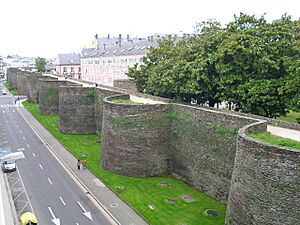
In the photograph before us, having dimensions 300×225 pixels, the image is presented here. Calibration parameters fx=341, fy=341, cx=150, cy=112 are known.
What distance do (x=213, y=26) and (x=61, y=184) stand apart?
1036 inches

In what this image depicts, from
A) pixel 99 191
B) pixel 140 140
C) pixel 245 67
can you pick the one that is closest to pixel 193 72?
pixel 245 67

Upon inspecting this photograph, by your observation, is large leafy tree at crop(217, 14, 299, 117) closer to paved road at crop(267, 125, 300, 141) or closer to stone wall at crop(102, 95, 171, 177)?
paved road at crop(267, 125, 300, 141)

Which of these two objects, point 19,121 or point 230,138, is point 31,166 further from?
point 19,121

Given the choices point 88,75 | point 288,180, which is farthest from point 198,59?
point 88,75

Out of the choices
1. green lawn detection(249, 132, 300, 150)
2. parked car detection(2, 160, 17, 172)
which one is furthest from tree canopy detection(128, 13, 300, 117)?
parked car detection(2, 160, 17, 172)

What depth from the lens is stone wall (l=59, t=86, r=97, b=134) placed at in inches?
2074

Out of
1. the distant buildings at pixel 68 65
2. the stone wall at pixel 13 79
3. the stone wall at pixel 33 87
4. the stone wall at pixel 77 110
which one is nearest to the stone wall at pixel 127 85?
the stone wall at pixel 77 110

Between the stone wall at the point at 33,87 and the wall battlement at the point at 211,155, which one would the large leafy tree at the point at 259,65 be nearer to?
→ the wall battlement at the point at 211,155

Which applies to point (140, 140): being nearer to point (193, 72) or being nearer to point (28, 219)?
point (193, 72)

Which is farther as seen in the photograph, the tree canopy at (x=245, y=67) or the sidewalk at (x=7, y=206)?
the tree canopy at (x=245, y=67)

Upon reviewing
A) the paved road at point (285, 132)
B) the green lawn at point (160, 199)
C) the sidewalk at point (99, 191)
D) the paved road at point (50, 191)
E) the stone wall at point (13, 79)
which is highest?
the paved road at point (285, 132)

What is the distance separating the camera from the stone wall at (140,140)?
34.6 meters

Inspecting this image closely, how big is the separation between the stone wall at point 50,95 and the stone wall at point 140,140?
33.1 metres

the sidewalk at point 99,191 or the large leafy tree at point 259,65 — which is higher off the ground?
the large leafy tree at point 259,65
